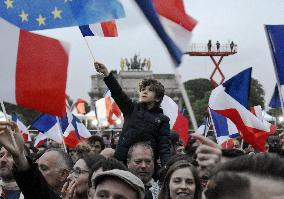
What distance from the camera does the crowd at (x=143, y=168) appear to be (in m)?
1.32

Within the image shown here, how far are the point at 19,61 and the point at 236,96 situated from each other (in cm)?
339

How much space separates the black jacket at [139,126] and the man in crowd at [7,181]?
0.90 m

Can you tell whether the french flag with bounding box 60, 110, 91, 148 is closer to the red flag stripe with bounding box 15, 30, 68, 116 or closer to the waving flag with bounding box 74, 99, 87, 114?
the red flag stripe with bounding box 15, 30, 68, 116

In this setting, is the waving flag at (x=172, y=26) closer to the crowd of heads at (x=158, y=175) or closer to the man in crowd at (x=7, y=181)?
the crowd of heads at (x=158, y=175)

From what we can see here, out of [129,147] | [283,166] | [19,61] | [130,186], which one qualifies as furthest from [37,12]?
[283,166]

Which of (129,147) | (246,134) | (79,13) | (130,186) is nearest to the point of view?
(130,186)

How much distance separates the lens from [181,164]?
391 centimetres

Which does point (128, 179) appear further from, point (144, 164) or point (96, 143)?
point (96, 143)

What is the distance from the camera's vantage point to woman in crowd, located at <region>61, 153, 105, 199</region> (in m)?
3.91

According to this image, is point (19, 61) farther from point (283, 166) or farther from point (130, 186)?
point (283, 166)

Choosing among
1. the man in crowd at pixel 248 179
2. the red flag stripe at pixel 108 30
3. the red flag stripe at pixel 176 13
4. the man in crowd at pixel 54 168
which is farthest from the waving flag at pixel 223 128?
the man in crowd at pixel 248 179

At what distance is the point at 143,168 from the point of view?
4301mm

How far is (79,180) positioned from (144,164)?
1.91 ft

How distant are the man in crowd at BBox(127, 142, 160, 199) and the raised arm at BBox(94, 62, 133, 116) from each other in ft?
1.84
